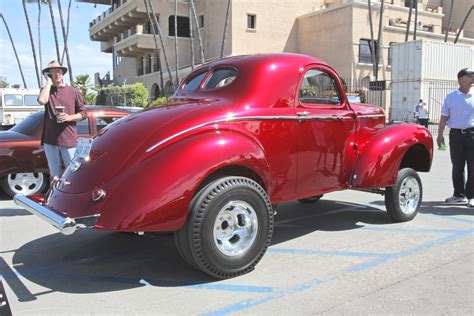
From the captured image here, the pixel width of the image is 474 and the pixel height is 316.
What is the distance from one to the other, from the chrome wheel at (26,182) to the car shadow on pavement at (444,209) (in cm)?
Result: 605

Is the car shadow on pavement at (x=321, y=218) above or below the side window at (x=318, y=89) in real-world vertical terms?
below

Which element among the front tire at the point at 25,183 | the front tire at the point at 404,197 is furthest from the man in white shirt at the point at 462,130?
the front tire at the point at 25,183

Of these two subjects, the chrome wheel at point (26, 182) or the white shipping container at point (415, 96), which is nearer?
the chrome wheel at point (26, 182)

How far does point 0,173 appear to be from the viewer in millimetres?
7559

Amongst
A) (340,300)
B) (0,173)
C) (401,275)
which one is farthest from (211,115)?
(0,173)

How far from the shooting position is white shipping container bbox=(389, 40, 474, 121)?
25.3 meters

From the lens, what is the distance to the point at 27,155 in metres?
7.63

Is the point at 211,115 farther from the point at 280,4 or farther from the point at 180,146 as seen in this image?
the point at 280,4

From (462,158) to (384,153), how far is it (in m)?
2.15

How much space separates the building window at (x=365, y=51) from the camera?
3644 centimetres

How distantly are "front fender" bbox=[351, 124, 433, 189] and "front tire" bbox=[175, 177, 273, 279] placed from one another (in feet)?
5.38

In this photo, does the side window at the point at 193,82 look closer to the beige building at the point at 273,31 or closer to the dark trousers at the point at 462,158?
the dark trousers at the point at 462,158

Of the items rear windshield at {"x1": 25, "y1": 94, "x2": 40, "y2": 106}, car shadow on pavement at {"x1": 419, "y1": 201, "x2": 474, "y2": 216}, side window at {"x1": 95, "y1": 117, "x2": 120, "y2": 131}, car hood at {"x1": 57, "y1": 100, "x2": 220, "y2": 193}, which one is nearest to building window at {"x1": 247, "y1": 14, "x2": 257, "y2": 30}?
rear windshield at {"x1": 25, "y1": 94, "x2": 40, "y2": 106}

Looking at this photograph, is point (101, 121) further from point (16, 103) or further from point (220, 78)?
point (16, 103)
